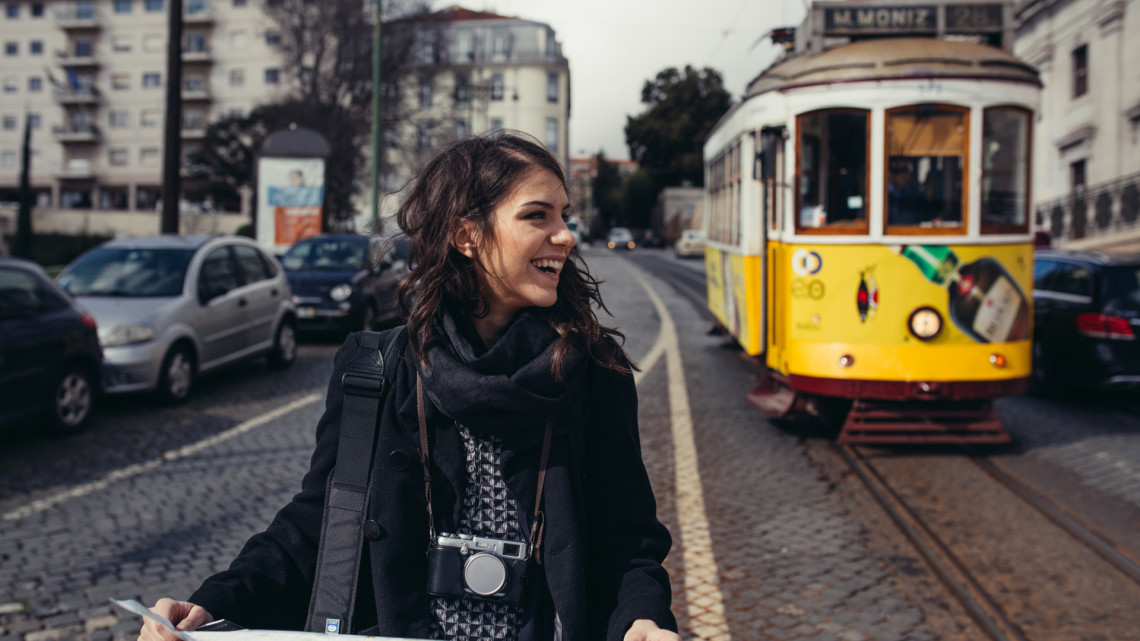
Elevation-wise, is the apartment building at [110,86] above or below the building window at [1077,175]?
above

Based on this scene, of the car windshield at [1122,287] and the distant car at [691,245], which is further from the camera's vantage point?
the distant car at [691,245]

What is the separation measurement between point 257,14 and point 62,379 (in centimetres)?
7006

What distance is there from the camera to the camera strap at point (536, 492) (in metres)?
1.80

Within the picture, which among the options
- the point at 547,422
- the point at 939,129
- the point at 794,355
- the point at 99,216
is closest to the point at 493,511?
the point at 547,422

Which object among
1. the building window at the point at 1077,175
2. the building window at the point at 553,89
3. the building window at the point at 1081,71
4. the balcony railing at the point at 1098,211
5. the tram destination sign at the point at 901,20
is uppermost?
the building window at the point at 553,89

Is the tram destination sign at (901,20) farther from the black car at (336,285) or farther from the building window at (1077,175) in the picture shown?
the building window at (1077,175)

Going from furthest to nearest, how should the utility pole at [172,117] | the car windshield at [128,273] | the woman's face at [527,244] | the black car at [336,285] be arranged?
1. the utility pole at [172,117]
2. the black car at [336,285]
3. the car windshield at [128,273]
4. the woman's face at [527,244]

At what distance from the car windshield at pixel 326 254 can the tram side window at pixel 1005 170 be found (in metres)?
9.97

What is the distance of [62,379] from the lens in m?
7.97

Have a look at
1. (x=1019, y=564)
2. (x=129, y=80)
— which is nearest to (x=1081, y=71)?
(x=1019, y=564)

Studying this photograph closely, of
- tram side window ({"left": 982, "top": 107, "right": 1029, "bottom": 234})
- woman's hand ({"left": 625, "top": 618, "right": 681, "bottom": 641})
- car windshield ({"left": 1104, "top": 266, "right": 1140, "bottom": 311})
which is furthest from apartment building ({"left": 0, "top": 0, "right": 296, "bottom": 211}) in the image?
woman's hand ({"left": 625, "top": 618, "right": 681, "bottom": 641})

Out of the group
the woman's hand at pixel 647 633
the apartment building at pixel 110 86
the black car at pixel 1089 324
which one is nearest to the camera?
the woman's hand at pixel 647 633

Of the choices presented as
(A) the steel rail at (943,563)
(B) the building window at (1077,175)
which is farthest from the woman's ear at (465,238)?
(B) the building window at (1077,175)

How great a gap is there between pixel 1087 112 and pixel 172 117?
25771 mm
